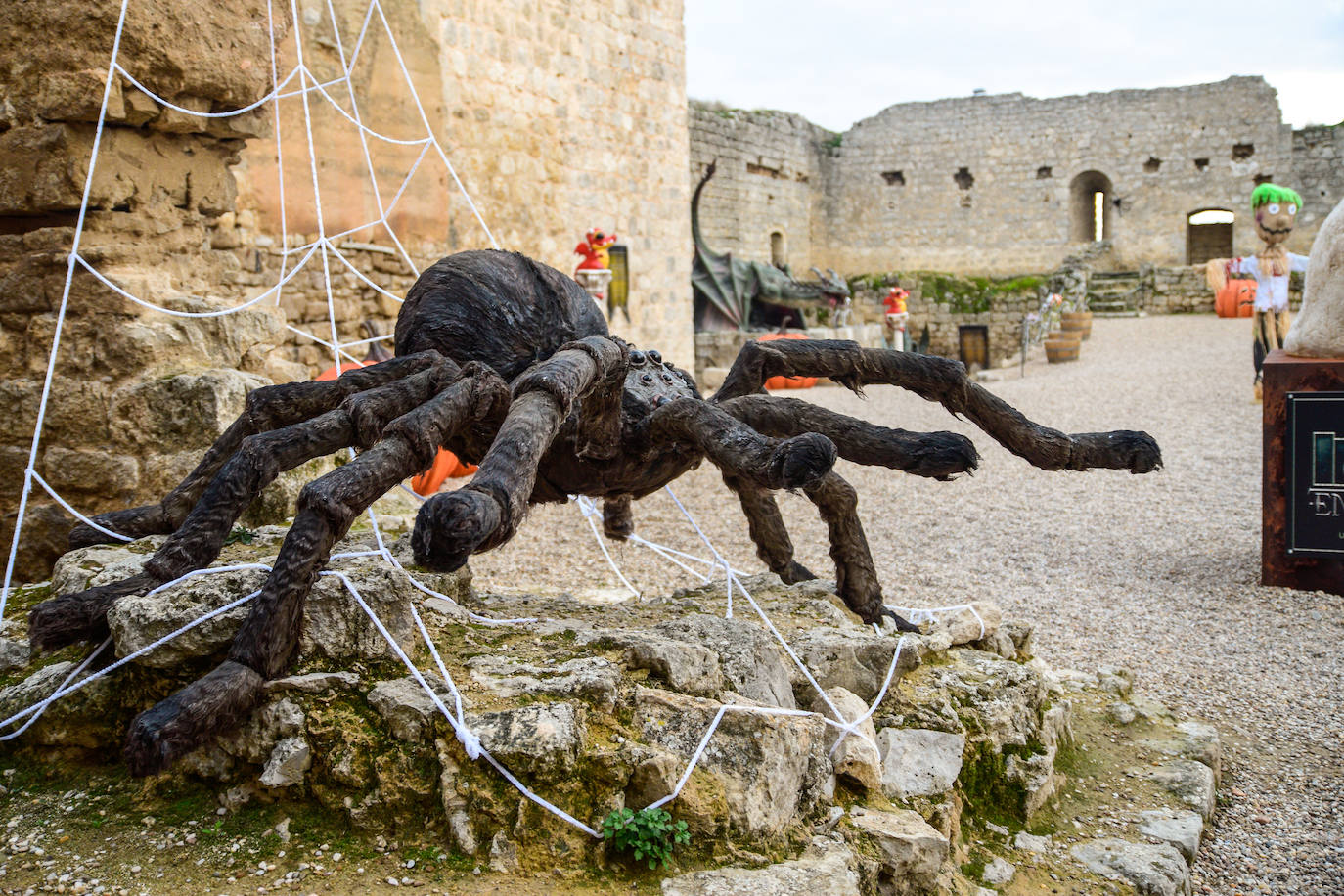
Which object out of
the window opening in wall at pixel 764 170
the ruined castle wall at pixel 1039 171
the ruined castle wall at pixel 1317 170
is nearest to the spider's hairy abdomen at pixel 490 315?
the window opening in wall at pixel 764 170

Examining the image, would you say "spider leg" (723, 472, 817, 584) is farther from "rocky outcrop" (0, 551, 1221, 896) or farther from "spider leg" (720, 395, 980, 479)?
"spider leg" (720, 395, 980, 479)

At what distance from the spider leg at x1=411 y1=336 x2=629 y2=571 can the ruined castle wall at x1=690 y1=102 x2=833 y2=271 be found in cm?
2119

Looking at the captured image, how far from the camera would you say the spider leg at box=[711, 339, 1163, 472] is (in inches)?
127

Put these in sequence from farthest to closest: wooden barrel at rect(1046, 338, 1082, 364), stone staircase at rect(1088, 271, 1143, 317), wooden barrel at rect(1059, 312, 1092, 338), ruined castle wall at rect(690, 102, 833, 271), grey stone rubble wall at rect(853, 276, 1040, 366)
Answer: ruined castle wall at rect(690, 102, 833, 271)
stone staircase at rect(1088, 271, 1143, 317)
grey stone rubble wall at rect(853, 276, 1040, 366)
wooden barrel at rect(1059, 312, 1092, 338)
wooden barrel at rect(1046, 338, 1082, 364)

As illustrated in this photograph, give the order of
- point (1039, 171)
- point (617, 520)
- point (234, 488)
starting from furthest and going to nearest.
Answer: point (1039, 171) < point (617, 520) < point (234, 488)

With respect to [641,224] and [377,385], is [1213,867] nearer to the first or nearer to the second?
[377,385]

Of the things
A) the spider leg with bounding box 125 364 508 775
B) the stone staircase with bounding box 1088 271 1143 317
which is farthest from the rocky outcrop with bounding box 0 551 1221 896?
the stone staircase with bounding box 1088 271 1143 317

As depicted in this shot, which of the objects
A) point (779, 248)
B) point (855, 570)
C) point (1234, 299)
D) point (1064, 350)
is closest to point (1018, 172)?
point (779, 248)

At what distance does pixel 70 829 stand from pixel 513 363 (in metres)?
1.73

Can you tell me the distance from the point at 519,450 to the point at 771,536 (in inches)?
85.9

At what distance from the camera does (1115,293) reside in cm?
2473

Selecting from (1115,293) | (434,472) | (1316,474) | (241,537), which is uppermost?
(1115,293)

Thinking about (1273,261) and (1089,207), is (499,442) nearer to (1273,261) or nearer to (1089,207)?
(1273,261)

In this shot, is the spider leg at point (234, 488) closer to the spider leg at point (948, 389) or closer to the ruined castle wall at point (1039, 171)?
the spider leg at point (948, 389)
